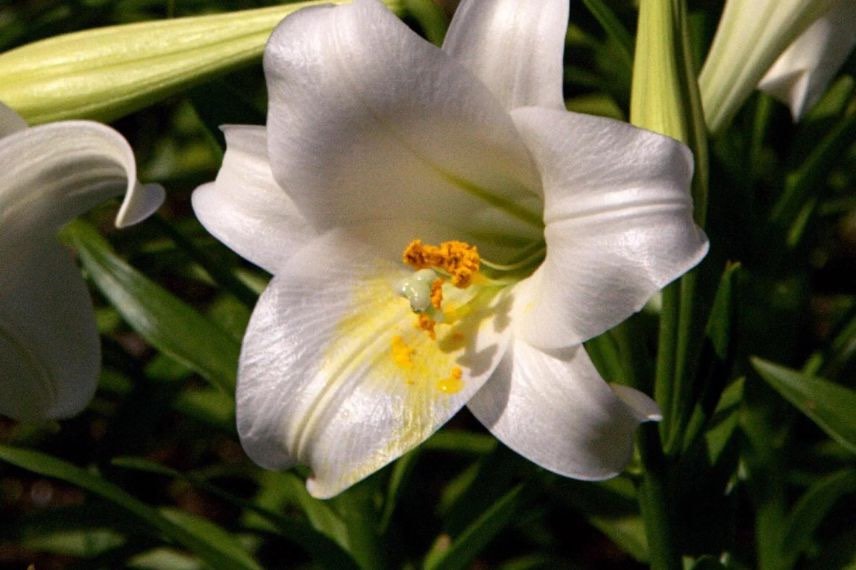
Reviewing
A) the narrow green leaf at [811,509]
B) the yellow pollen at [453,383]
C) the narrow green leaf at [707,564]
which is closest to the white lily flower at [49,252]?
the yellow pollen at [453,383]

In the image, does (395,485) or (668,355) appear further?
(395,485)

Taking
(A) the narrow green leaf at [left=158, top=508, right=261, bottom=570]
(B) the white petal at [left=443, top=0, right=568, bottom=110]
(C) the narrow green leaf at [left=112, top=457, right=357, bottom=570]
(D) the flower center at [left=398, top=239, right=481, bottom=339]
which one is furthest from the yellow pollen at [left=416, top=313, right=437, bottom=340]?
(A) the narrow green leaf at [left=158, top=508, right=261, bottom=570]

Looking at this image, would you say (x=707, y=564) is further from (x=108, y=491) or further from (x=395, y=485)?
(x=108, y=491)

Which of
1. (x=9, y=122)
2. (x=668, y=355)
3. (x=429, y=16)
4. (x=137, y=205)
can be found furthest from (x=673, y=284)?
(x=9, y=122)

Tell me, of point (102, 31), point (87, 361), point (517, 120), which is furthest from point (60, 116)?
point (517, 120)

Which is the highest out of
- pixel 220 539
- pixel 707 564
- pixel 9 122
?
pixel 9 122

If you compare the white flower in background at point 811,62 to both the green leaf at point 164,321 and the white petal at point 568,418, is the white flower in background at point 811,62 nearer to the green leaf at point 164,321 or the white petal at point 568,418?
the white petal at point 568,418
